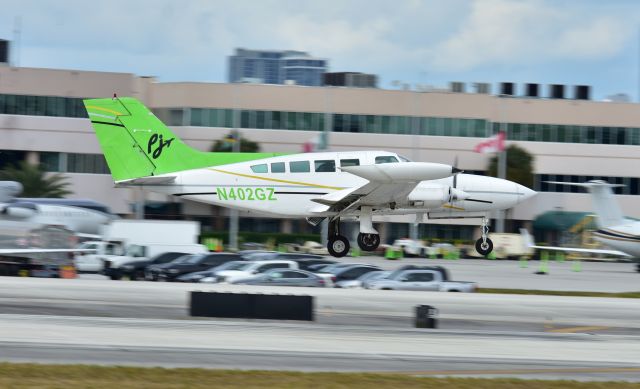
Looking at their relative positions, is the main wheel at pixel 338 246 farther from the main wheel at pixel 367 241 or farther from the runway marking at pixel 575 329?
the runway marking at pixel 575 329

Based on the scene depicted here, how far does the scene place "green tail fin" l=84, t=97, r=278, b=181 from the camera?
35031 mm

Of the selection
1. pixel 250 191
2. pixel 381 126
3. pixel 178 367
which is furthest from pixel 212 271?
pixel 381 126

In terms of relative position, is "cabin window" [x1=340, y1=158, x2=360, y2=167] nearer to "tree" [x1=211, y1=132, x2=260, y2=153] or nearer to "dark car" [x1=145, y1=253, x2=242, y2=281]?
"dark car" [x1=145, y1=253, x2=242, y2=281]

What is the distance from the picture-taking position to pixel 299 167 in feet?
109

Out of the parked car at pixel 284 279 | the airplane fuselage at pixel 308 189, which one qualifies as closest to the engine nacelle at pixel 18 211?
the parked car at pixel 284 279

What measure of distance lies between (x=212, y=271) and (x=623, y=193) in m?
51.7

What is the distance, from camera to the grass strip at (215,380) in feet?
63.0

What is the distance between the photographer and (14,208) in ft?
164

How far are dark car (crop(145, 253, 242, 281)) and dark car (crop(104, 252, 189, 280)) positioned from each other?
2.52 ft

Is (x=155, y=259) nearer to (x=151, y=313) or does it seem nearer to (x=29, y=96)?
(x=151, y=313)

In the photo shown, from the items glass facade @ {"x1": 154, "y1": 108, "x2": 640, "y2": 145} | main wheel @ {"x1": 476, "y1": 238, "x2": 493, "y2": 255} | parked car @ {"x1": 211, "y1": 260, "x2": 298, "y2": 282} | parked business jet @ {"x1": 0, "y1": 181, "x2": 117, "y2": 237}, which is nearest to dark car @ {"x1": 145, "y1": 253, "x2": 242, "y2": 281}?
parked car @ {"x1": 211, "y1": 260, "x2": 298, "y2": 282}

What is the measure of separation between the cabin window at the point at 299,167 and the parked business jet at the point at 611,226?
3233cm

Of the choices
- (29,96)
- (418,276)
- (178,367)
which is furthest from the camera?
(29,96)

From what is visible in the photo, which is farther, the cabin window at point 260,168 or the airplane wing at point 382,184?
the cabin window at point 260,168
